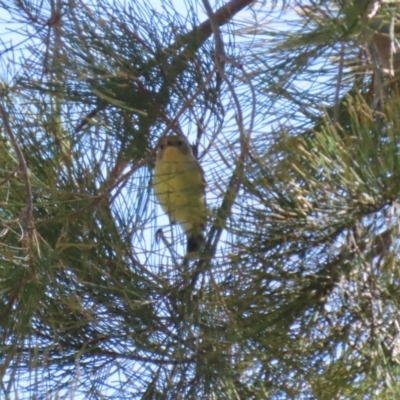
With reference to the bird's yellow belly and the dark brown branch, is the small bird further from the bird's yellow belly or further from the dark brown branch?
the dark brown branch

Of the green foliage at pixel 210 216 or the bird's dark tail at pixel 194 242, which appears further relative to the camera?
the bird's dark tail at pixel 194 242

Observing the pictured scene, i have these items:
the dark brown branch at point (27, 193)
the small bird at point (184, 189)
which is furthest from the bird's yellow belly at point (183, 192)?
the dark brown branch at point (27, 193)

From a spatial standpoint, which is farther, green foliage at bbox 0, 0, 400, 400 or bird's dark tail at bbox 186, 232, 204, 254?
bird's dark tail at bbox 186, 232, 204, 254

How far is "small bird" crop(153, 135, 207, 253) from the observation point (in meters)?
1.45

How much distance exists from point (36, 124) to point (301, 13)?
22.3 inches

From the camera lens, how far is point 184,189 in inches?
57.6

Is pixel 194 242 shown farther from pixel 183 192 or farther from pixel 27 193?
pixel 27 193

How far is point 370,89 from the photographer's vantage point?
175cm

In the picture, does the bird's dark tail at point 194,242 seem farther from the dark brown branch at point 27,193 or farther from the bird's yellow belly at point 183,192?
the dark brown branch at point 27,193

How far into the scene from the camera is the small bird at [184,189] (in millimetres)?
1451

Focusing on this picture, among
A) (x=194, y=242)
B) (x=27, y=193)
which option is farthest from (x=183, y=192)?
(x=27, y=193)

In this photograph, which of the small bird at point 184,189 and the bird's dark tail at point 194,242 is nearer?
the small bird at point 184,189

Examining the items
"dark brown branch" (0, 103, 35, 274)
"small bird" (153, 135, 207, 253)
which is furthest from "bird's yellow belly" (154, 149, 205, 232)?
"dark brown branch" (0, 103, 35, 274)

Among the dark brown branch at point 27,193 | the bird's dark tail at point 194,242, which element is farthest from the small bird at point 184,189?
the dark brown branch at point 27,193
